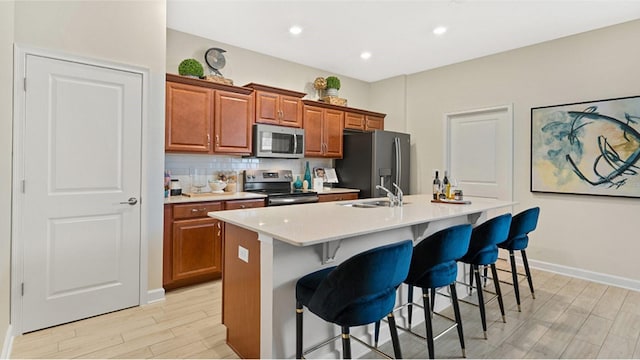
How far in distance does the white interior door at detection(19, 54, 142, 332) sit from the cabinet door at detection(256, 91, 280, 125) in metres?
1.49

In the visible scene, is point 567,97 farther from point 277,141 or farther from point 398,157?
point 277,141

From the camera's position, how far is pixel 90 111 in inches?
101

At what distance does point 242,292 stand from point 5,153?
174 centimetres

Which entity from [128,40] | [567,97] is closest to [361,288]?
[128,40]

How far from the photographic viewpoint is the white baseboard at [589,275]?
3434mm

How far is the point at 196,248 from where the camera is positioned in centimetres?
328

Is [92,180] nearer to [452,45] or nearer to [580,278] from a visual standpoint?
[452,45]

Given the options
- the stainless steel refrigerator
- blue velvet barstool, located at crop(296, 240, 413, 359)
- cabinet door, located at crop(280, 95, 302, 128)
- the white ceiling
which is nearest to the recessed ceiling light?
the white ceiling

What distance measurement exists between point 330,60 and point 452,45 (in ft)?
5.42

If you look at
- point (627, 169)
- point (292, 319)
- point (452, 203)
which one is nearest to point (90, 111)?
point (292, 319)

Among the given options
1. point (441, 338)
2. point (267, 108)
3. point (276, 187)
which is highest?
point (267, 108)

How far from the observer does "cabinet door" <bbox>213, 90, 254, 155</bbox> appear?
12.1 feet

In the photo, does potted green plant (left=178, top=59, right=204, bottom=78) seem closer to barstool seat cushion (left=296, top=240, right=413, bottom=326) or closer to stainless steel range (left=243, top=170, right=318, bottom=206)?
stainless steel range (left=243, top=170, right=318, bottom=206)

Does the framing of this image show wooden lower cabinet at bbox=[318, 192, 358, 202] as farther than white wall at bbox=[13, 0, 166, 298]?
Yes
